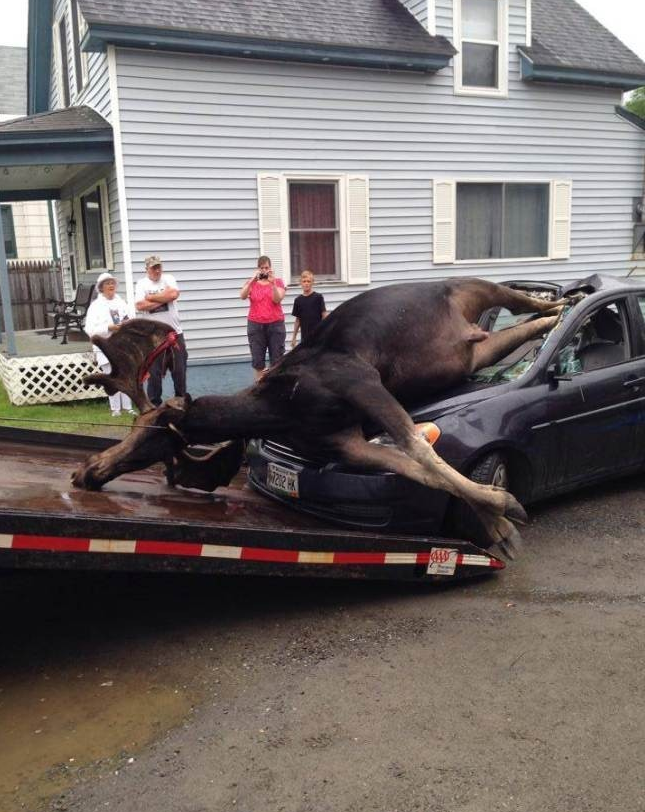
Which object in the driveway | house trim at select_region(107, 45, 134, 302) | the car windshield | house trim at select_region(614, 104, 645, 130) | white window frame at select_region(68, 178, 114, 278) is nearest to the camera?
the driveway

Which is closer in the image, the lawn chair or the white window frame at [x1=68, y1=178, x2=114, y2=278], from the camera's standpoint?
the white window frame at [x1=68, y1=178, x2=114, y2=278]

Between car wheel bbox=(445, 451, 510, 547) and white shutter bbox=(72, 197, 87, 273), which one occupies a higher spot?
white shutter bbox=(72, 197, 87, 273)

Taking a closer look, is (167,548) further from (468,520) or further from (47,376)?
(47,376)

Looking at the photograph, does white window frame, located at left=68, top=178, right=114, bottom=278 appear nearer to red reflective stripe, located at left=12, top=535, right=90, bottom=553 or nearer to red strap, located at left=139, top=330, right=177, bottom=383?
red strap, located at left=139, top=330, right=177, bottom=383

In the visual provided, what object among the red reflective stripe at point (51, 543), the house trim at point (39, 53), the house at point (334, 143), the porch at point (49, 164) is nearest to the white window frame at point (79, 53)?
the house at point (334, 143)

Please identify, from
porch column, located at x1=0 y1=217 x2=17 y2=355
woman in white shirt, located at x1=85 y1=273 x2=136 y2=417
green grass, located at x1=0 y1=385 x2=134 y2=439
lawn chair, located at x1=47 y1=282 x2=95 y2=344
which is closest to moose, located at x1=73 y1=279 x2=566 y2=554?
green grass, located at x1=0 y1=385 x2=134 y2=439

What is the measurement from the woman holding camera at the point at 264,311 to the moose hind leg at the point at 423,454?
557cm

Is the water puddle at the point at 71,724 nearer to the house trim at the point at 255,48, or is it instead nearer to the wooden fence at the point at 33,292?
the house trim at the point at 255,48

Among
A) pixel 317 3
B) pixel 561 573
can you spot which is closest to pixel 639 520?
pixel 561 573

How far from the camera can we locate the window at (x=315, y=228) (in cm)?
1141

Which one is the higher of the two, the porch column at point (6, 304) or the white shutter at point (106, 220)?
the white shutter at point (106, 220)

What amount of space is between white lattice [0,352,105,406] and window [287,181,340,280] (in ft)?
11.0

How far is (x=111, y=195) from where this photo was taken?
35.9 ft

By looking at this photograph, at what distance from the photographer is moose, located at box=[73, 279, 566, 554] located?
4090 millimetres
